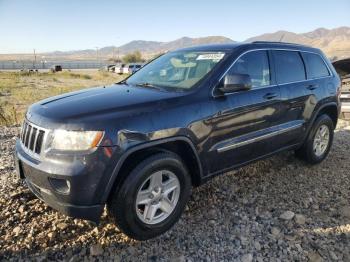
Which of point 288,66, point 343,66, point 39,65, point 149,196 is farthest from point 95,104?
point 39,65

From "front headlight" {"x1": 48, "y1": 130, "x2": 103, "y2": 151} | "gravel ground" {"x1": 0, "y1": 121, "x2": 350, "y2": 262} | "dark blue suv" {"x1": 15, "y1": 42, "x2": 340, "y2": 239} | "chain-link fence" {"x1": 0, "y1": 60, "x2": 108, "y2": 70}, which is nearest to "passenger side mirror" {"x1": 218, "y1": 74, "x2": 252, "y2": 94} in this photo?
"dark blue suv" {"x1": 15, "y1": 42, "x2": 340, "y2": 239}

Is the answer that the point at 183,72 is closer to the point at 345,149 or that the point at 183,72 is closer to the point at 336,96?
the point at 336,96

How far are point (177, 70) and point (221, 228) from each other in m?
1.86

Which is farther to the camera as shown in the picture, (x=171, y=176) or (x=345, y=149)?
(x=345, y=149)

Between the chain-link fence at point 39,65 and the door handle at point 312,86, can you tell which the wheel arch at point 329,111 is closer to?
the door handle at point 312,86

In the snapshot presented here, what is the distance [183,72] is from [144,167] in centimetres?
149

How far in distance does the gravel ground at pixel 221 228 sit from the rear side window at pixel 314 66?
60.8 inches

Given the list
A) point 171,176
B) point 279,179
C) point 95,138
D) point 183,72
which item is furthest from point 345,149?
point 95,138

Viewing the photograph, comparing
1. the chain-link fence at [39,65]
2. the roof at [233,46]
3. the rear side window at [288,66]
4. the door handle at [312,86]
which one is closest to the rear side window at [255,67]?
the roof at [233,46]

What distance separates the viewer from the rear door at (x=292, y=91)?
15.1 feet

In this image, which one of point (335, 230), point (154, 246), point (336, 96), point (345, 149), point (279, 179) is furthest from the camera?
point (345, 149)

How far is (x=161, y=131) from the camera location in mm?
3258

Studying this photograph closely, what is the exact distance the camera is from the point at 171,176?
136 inches

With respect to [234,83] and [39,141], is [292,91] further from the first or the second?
[39,141]
